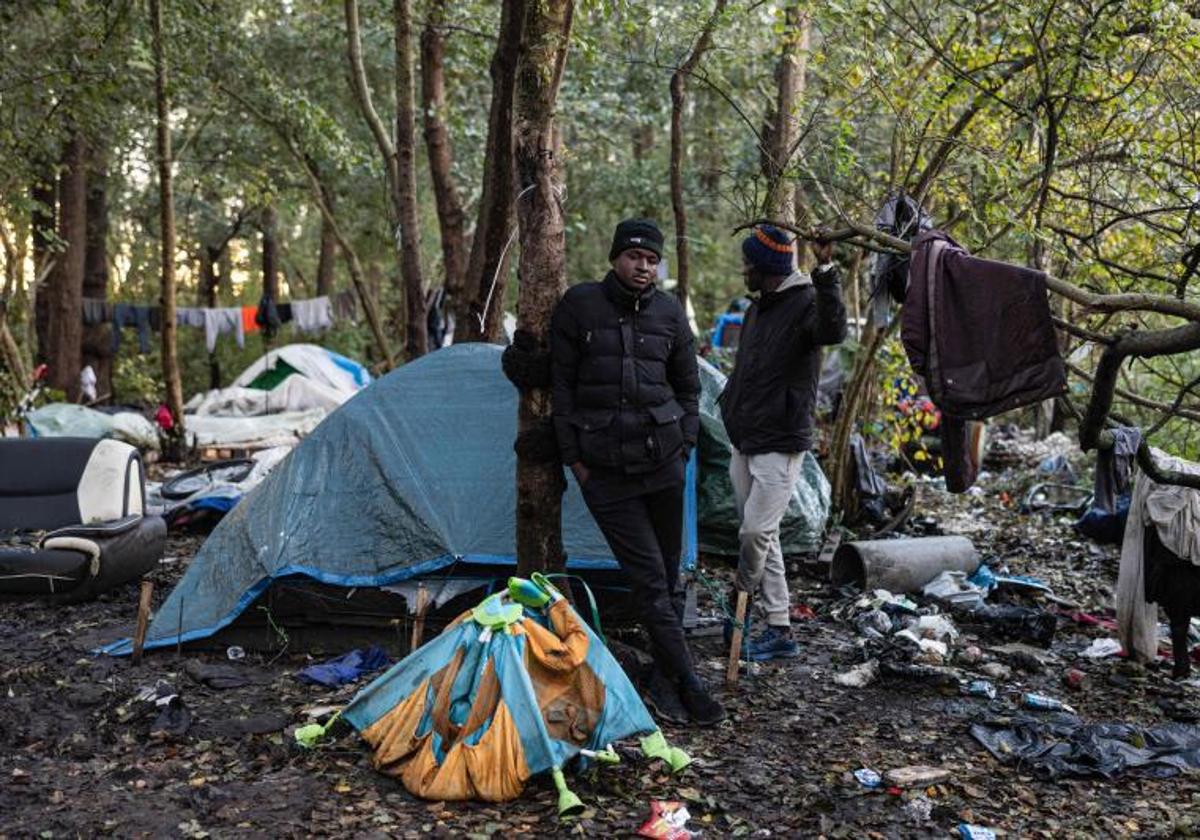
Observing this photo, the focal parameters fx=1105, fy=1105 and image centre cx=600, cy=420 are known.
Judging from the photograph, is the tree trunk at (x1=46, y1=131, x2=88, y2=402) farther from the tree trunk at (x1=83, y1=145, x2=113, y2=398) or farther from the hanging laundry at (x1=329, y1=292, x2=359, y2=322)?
the hanging laundry at (x1=329, y1=292, x2=359, y2=322)

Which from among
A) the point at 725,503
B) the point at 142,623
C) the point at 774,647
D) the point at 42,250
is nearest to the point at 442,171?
the point at 725,503

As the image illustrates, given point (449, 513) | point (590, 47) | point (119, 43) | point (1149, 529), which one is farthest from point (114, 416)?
point (1149, 529)

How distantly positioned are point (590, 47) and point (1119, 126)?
361 centimetres

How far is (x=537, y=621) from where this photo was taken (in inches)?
160

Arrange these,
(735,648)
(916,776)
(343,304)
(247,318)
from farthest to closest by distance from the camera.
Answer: (343,304)
(247,318)
(735,648)
(916,776)

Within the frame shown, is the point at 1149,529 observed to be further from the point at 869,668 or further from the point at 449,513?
the point at 449,513

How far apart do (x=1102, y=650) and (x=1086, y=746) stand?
1792 millimetres

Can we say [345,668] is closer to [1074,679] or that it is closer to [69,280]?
[1074,679]

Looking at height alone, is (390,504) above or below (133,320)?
below

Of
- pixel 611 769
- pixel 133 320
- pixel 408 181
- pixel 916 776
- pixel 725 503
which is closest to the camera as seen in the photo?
pixel 611 769

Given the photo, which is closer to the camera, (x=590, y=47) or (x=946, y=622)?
(x=946, y=622)

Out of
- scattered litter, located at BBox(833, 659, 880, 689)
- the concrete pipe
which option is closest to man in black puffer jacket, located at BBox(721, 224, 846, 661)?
scattered litter, located at BBox(833, 659, 880, 689)

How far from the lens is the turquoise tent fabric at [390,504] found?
5.45 m

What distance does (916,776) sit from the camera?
13.6 ft
